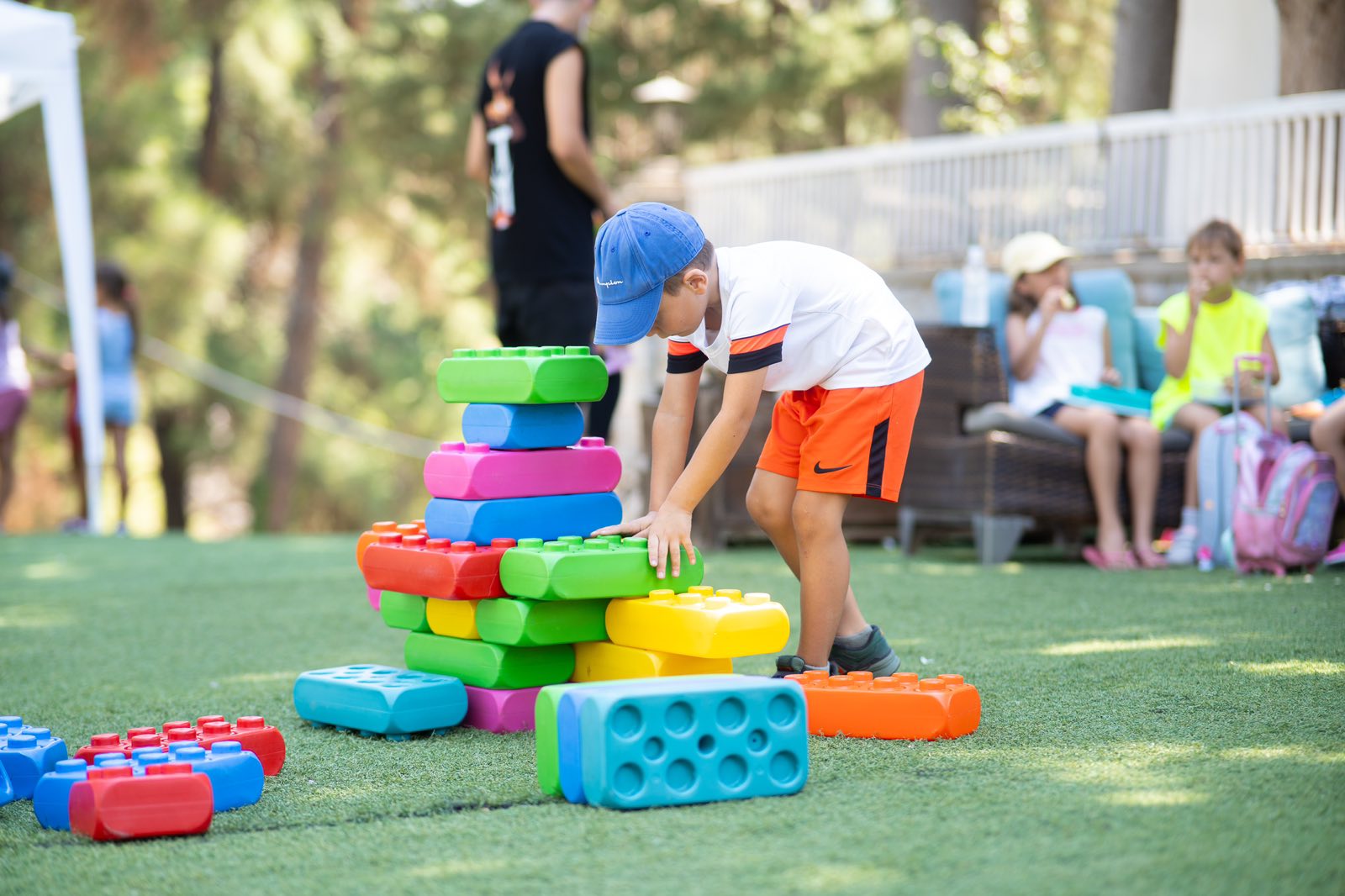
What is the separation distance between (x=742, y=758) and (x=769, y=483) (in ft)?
3.52

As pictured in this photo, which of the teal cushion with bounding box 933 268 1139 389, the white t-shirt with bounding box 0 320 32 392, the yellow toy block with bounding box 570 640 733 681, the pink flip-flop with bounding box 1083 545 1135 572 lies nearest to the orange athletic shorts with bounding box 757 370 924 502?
the yellow toy block with bounding box 570 640 733 681

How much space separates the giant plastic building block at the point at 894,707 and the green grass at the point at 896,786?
0.06 m

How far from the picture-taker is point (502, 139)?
4535mm

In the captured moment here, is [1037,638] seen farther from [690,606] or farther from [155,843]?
[155,843]

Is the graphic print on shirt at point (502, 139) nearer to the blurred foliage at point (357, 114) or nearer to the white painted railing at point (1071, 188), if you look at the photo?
the white painted railing at point (1071, 188)

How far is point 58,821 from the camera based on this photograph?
2.13 meters

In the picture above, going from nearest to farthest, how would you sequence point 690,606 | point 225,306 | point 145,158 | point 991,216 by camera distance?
point 690,606 < point 991,216 < point 145,158 < point 225,306

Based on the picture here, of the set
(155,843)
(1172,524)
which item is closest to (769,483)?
(155,843)

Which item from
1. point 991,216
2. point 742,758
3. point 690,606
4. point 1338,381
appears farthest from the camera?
point 991,216

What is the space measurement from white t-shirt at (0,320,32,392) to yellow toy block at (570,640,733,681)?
6.73m

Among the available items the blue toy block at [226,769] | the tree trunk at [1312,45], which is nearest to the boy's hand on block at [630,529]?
the blue toy block at [226,769]

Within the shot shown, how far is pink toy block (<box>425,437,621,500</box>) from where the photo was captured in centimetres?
292

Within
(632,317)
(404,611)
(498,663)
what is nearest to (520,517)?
(498,663)

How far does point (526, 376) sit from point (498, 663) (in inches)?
24.2
